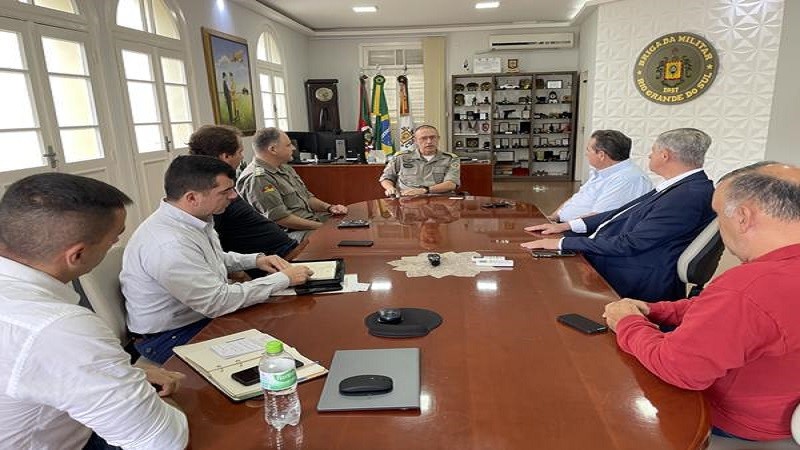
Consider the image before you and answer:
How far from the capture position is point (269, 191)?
3246 millimetres

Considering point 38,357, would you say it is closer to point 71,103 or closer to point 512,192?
point 71,103

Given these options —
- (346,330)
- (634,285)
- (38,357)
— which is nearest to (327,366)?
(346,330)

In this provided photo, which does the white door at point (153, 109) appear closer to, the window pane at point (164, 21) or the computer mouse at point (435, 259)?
the window pane at point (164, 21)

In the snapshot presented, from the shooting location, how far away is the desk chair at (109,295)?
5.33ft

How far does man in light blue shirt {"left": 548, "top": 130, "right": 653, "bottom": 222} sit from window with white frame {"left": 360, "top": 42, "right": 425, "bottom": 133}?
6.58 metres

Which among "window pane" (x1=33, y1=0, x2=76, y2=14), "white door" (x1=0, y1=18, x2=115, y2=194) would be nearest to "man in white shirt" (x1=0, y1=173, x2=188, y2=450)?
"white door" (x1=0, y1=18, x2=115, y2=194)

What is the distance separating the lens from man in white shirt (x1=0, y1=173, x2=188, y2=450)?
815 millimetres

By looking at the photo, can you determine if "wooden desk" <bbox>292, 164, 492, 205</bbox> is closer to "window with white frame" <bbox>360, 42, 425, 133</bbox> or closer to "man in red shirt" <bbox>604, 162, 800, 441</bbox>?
"window with white frame" <bbox>360, 42, 425, 133</bbox>

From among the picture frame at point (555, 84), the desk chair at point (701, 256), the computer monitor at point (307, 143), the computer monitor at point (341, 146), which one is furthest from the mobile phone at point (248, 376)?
the picture frame at point (555, 84)

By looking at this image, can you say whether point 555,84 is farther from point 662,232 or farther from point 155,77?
point 662,232

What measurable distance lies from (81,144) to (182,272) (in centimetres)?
331

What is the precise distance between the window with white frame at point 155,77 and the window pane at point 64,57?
443 millimetres

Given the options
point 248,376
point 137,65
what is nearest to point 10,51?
point 137,65

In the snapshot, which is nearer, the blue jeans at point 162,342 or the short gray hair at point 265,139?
the blue jeans at point 162,342
